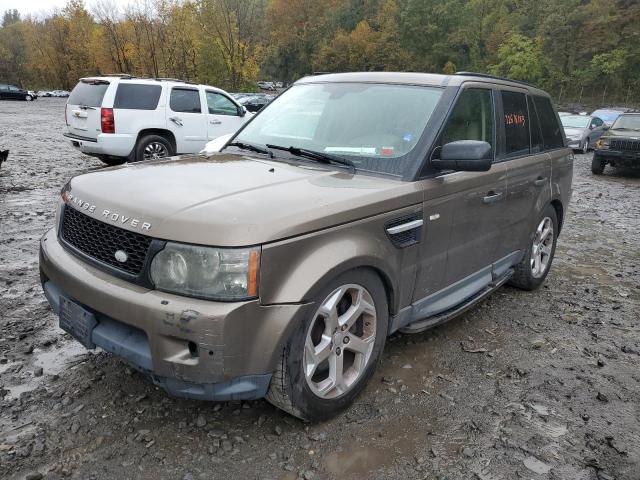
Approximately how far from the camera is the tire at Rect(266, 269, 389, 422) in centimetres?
245

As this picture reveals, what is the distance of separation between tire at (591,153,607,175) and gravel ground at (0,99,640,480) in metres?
10.9

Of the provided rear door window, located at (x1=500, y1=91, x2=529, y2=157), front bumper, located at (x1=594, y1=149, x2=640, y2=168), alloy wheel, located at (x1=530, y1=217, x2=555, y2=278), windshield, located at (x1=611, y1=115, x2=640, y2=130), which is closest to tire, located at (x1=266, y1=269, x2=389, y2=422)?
rear door window, located at (x1=500, y1=91, x2=529, y2=157)

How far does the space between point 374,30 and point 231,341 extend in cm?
8583

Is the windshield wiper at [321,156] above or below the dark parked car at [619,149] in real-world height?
above

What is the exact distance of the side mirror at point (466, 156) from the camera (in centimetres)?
297

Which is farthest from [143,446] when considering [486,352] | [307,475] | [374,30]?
[374,30]

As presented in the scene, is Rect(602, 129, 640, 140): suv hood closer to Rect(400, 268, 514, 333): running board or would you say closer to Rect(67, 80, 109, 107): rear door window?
Rect(400, 268, 514, 333): running board

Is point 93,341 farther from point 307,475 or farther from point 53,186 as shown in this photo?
point 53,186

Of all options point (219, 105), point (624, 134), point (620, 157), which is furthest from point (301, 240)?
point (624, 134)

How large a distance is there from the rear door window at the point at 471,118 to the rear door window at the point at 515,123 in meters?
0.24

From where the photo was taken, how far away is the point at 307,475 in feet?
7.86

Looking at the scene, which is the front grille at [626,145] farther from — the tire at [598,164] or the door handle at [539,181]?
the door handle at [539,181]

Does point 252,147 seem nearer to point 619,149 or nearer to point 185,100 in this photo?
point 185,100

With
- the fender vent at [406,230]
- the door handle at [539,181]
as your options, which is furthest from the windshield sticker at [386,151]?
the door handle at [539,181]
